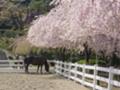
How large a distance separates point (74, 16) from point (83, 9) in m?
0.97

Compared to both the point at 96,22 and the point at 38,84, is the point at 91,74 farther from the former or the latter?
the point at 96,22

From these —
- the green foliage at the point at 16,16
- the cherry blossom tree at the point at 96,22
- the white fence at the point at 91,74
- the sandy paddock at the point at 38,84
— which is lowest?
the sandy paddock at the point at 38,84

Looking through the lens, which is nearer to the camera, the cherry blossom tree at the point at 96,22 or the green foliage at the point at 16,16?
the cherry blossom tree at the point at 96,22

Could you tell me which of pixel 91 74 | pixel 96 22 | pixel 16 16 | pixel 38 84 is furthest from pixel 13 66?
pixel 16 16

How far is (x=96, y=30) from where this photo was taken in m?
14.4

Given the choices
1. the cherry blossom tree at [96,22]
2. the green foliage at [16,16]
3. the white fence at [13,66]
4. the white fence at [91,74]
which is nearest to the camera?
the cherry blossom tree at [96,22]

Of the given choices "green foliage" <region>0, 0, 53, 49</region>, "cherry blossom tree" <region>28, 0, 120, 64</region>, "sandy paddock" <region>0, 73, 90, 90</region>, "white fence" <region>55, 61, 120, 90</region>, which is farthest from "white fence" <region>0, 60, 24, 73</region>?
"green foliage" <region>0, 0, 53, 49</region>

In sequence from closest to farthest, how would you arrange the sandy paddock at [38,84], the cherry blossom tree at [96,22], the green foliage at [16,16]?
the cherry blossom tree at [96,22] → the sandy paddock at [38,84] → the green foliage at [16,16]

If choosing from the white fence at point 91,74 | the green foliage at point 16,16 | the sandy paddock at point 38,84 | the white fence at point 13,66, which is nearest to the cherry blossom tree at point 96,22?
the white fence at point 91,74

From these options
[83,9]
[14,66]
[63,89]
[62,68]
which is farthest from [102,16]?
[14,66]

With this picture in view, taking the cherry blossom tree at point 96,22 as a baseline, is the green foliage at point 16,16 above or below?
above

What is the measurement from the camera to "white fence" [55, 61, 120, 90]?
1336cm

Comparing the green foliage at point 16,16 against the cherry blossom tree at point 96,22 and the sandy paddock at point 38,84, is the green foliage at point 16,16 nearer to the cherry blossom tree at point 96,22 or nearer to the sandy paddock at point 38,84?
the sandy paddock at point 38,84

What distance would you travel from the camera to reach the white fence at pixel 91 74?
43.8 feet
